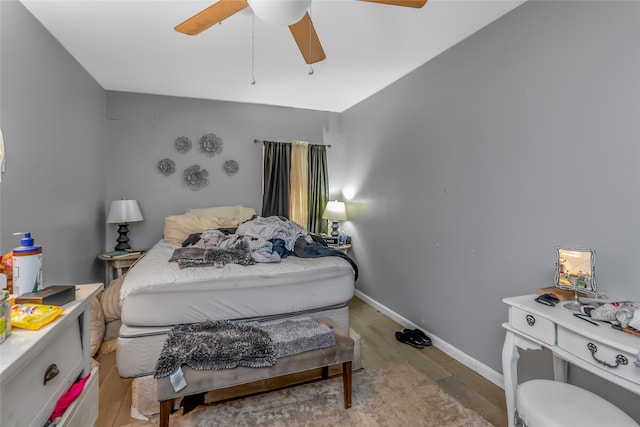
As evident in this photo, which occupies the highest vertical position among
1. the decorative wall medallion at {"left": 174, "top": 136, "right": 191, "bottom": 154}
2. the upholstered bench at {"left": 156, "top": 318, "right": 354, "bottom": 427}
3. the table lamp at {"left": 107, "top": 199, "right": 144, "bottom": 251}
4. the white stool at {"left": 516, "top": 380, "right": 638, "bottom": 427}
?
the decorative wall medallion at {"left": 174, "top": 136, "right": 191, "bottom": 154}

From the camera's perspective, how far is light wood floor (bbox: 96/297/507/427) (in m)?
1.79

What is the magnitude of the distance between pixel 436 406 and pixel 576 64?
2117mm

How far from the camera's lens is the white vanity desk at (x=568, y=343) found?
1077 millimetres

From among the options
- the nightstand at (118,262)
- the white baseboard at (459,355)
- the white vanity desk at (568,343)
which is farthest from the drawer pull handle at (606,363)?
the nightstand at (118,262)

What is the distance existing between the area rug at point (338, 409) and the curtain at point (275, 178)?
254 centimetres

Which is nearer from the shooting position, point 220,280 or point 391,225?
point 220,280

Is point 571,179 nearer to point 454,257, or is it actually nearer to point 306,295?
point 454,257

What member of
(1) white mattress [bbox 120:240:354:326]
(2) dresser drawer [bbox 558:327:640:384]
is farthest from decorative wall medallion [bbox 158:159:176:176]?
(2) dresser drawer [bbox 558:327:640:384]

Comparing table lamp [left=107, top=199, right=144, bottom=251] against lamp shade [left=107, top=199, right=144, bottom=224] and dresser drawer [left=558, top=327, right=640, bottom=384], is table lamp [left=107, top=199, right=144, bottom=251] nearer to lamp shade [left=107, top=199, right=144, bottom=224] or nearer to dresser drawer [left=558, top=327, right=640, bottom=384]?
lamp shade [left=107, top=199, right=144, bottom=224]

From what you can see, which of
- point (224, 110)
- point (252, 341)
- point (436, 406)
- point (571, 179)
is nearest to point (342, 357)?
point (252, 341)

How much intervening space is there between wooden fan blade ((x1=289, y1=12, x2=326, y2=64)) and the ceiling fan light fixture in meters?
0.36

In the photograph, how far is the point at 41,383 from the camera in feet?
2.65

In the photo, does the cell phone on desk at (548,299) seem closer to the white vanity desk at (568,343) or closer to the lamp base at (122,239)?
the white vanity desk at (568,343)

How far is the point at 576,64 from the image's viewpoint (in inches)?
65.2
